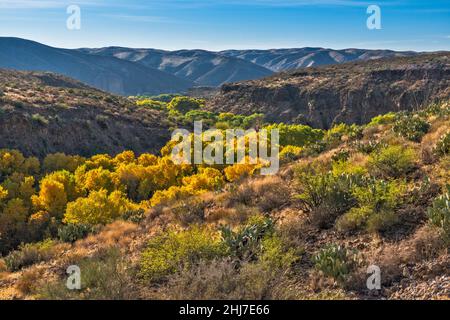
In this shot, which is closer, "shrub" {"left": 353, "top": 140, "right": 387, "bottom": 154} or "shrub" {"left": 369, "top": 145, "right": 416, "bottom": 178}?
"shrub" {"left": 369, "top": 145, "right": 416, "bottom": 178}

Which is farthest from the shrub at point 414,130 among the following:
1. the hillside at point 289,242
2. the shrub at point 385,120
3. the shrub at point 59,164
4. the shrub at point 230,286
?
the shrub at point 59,164

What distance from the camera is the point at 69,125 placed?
167ft

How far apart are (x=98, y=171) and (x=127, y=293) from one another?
Answer: 102ft

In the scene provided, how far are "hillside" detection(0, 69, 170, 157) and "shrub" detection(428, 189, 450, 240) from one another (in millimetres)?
43898

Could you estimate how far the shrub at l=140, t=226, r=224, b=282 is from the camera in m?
8.23

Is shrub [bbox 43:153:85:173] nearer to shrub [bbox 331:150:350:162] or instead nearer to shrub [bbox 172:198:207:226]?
shrub [bbox 172:198:207:226]

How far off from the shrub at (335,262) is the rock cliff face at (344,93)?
219ft

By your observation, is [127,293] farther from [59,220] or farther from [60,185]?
[60,185]

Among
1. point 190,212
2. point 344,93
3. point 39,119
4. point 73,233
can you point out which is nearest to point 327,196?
point 190,212

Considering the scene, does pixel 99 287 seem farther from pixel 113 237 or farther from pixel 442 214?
pixel 113 237

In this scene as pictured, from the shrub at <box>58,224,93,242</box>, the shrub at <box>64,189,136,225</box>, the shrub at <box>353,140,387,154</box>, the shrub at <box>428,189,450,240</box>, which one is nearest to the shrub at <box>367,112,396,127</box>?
the shrub at <box>353,140,387,154</box>

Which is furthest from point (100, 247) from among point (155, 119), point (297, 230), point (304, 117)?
point (304, 117)

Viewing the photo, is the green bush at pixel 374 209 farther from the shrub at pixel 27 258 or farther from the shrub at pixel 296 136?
the shrub at pixel 296 136

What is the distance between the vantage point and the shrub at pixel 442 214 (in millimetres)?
7688
